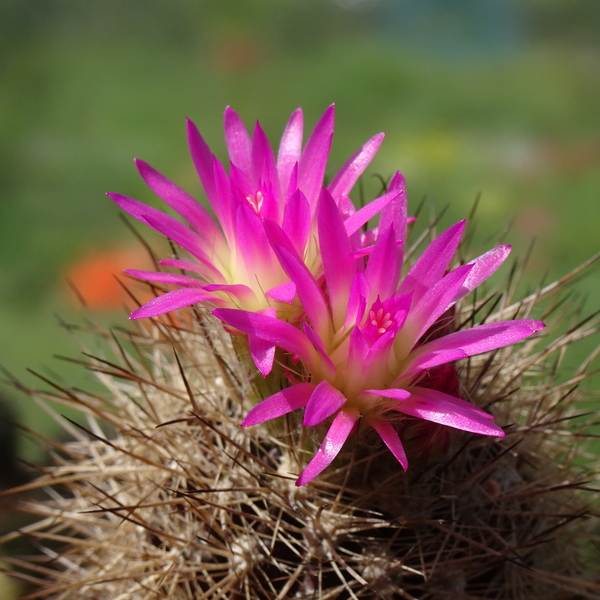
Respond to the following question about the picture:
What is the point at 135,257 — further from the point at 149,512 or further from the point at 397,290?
the point at 397,290

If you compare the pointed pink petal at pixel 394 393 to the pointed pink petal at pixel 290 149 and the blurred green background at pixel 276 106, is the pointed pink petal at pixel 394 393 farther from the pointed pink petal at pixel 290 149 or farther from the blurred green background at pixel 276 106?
the blurred green background at pixel 276 106

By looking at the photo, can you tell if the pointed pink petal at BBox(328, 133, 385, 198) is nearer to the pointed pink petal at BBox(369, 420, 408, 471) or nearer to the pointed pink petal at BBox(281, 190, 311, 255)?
the pointed pink petal at BBox(281, 190, 311, 255)

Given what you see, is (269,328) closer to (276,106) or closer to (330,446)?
(330,446)

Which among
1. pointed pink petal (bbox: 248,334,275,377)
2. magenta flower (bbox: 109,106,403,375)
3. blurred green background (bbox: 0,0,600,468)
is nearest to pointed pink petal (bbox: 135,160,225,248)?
magenta flower (bbox: 109,106,403,375)

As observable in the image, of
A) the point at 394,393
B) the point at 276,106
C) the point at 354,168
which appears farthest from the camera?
the point at 276,106

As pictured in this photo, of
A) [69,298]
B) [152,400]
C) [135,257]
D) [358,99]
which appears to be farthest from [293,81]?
[152,400]

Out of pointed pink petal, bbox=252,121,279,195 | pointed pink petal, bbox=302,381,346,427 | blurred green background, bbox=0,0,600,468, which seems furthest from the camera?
blurred green background, bbox=0,0,600,468

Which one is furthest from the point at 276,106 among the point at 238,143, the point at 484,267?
the point at 484,267

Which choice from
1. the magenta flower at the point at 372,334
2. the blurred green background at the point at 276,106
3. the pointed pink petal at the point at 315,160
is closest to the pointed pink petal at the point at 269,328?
the magenta flower at the point at 372,334
